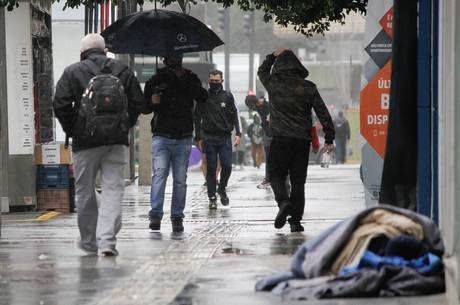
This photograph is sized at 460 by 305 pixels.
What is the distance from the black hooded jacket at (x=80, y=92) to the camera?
12.3 metres

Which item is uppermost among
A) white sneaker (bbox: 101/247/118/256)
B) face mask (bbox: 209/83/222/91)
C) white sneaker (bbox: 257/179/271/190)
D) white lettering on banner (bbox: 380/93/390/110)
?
face mask (bbox: 209/83/222/91)

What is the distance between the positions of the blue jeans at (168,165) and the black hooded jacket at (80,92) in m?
2.05

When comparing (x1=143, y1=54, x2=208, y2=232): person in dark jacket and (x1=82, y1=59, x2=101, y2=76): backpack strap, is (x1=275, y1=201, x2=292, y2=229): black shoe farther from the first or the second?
(x1=82, y1=59, x2=101, y2=76): backpack strap

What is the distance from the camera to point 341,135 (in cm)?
4534

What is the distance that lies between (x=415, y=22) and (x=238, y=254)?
2.71m

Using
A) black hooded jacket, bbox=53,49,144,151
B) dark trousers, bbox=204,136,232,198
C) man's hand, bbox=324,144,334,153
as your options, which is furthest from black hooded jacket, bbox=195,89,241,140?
black hooded jacket, bbox=53,49,144,151

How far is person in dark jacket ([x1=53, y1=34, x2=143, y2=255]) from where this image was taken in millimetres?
12305

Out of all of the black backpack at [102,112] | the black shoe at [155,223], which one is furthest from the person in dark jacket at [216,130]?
the black backpack at [102,112]

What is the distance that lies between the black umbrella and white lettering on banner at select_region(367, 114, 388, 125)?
8.09 feet

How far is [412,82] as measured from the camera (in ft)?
35.2

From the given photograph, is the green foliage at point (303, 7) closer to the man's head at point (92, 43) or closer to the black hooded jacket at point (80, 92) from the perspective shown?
the man's head at point (92, 43)

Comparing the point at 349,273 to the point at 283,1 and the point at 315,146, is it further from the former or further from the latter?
the point at 283,1

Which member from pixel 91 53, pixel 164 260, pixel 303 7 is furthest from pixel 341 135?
pixel 164 260

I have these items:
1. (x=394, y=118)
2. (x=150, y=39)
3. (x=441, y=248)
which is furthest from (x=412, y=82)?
(x=150, y=39)
